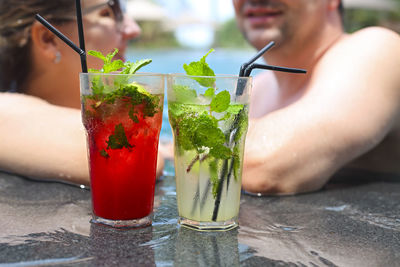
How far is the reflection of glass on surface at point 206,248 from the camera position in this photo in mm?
1018

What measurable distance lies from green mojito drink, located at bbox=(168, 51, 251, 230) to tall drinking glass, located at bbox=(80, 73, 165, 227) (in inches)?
3.1

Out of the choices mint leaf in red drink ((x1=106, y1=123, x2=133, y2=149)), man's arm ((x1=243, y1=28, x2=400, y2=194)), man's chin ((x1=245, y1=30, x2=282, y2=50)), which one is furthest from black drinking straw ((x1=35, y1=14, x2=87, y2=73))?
man's chin ((x1=245, y1=30, x2=282, y2=50))

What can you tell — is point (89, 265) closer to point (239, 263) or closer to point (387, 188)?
point (239, 263)

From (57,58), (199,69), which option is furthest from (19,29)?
(199,69)

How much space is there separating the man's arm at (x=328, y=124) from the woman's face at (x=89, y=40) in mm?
878

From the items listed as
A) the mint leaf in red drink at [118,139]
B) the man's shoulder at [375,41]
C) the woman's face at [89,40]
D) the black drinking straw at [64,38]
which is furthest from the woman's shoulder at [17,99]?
the man's shoulder at [375,41]

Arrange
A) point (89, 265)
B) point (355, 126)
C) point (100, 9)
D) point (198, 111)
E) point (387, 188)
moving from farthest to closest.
A: 1. point (100, 9)
2. point (387, 188)
3. point (355, 126)
4. point (198, 111)
5. point (89, 265)

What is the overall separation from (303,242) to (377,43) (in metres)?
1.19

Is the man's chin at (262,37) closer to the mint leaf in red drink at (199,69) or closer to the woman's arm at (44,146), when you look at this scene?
the woman's arm at (44,146)

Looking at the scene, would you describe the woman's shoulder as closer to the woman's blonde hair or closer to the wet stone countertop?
the woman's blonde hair

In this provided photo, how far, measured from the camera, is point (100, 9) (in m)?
2.16

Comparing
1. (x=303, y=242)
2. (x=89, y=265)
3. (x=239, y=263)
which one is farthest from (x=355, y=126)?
(x=89, y=265)

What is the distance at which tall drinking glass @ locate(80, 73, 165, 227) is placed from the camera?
3.74 feet

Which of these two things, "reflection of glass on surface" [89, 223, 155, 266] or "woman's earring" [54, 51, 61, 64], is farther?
"woman's earring" [54, 51, 61, 64]
